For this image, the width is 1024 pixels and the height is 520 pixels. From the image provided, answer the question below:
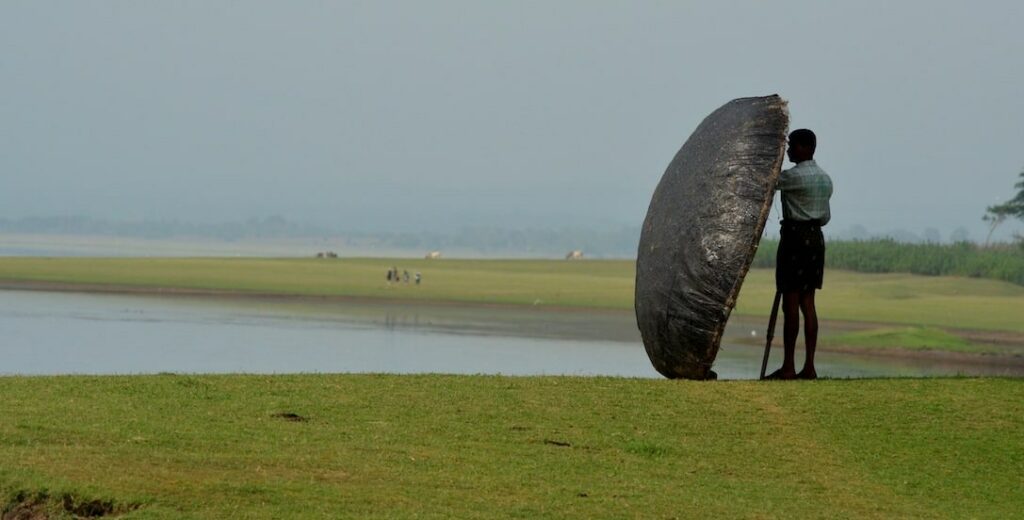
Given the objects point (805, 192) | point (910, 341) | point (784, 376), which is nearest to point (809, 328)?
point (784, 376)

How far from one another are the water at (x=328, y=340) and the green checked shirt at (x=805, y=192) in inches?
268

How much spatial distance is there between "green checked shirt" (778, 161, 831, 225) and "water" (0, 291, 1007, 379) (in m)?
6.81

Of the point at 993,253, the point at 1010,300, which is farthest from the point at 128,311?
the point at 993,253

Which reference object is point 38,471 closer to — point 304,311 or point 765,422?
point 765,422

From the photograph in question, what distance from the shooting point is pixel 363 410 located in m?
11.5

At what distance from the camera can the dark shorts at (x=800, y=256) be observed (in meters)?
13.6

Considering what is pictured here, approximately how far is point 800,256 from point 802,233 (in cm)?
20

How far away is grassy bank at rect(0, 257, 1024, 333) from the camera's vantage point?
55.1 meters

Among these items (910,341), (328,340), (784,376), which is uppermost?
(784,376)

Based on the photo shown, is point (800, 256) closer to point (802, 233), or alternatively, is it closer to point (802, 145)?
point (802, 233)

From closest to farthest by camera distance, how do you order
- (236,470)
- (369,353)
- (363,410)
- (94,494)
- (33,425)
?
(94,494)
(236,470)
(33,425)
(363,410)
(369,353)

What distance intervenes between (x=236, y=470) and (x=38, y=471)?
115cm

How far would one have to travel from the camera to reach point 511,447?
1053 cm

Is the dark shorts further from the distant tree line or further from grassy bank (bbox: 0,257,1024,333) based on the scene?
the distant tree line
